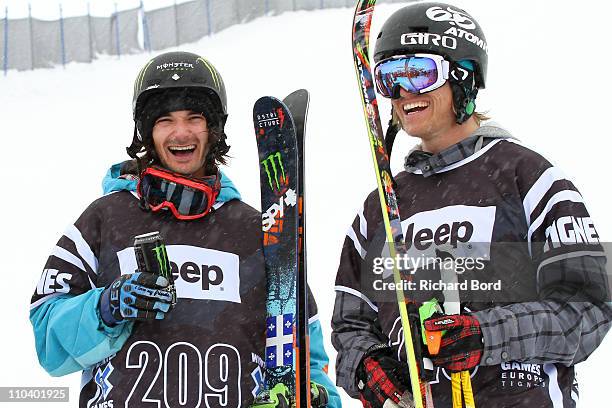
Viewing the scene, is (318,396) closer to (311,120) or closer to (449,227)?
(449,227)

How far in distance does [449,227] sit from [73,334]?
1.35 meters

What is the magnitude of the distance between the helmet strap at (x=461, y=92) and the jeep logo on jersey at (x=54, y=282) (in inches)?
60.5

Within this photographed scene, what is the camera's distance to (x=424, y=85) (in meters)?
3.41

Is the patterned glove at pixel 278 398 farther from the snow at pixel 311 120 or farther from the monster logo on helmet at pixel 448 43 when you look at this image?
the snow at pixel 311 120

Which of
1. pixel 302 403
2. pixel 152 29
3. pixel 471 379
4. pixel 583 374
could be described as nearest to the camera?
pixel 471 379

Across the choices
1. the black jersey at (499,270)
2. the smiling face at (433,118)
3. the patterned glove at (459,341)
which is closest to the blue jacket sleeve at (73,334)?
the black jersey at (499,270)

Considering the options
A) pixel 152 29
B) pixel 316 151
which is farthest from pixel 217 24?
pixel 316 151

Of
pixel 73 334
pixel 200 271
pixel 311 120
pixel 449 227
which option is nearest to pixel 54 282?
pixel 73 334

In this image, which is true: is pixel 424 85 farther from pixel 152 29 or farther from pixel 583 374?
pixel 152 29

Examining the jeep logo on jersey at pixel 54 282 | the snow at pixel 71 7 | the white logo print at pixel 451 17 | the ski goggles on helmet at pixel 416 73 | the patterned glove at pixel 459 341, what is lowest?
the patterned glove at pixel 459 341

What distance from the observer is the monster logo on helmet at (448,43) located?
3.45m

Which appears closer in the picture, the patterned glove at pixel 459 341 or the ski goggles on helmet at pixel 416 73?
the patterned glove at pixel 459 341

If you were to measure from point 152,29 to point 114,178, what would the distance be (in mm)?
14392

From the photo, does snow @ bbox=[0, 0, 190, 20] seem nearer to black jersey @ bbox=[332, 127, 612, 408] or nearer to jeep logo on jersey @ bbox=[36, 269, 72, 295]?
jeep logo on jersey @ bbox=[36, 269, 72, 295]
